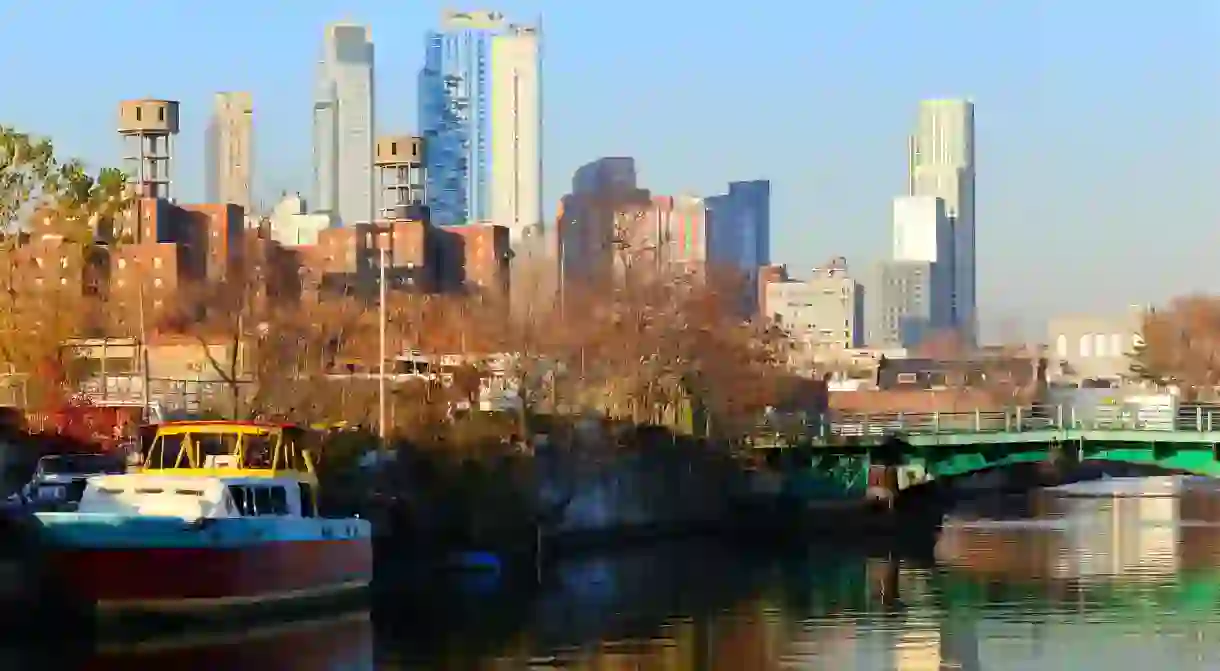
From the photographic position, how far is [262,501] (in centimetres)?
4906

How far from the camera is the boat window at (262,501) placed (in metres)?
48.7

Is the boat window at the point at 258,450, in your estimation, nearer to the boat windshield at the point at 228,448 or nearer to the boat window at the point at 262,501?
the boat windshield at the point at 228,448

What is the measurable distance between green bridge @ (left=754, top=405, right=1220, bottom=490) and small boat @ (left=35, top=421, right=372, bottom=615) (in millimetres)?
40829

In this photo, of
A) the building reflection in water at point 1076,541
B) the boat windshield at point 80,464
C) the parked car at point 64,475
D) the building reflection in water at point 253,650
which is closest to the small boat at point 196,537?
the building reflection in water at point 253,650

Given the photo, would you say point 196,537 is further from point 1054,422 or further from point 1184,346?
point 1184,346

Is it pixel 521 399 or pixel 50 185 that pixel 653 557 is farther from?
pixel 50 185

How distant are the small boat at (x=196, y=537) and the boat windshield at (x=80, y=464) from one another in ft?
16.3

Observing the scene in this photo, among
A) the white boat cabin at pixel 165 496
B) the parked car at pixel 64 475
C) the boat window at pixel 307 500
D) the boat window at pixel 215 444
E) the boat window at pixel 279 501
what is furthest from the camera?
the boat window at pixel 215 444

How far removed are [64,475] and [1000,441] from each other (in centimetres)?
4549

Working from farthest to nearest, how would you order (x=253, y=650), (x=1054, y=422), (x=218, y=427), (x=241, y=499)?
(x=1054, y=422) < (x=218, y=427) < (x=241, y=499) < (x=253, y=650)

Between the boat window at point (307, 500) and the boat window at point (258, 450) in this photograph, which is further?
the boat window at point (258, 450)

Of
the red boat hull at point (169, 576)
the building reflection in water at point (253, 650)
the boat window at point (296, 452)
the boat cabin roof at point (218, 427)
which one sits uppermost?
the boat cabin roof at point (218, 427)

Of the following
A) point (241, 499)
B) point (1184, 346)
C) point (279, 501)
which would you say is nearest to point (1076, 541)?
point (279, 501)

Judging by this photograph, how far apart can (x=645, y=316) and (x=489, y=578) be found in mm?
32823
